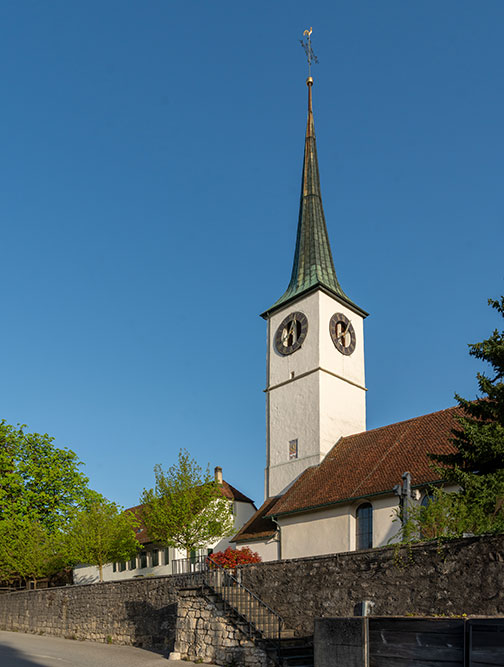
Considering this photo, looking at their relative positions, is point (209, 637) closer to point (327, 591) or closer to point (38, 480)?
point (327, 591)

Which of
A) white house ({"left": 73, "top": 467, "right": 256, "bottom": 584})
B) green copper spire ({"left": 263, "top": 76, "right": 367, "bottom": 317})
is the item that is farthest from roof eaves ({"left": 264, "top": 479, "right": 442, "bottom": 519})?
green copper spire ({"left": 263, "top": 76, "right": 367, "bottom": 317})

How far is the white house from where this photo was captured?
37109mm

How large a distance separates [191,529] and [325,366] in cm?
1020

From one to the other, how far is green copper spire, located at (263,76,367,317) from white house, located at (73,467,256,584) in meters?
12.5

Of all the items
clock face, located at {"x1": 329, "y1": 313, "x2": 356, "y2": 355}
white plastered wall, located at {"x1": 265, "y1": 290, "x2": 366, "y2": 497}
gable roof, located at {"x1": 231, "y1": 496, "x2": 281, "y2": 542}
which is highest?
clock face, located at {"x1": 329, "y1": 313, "x2": 356, "y2": 355}

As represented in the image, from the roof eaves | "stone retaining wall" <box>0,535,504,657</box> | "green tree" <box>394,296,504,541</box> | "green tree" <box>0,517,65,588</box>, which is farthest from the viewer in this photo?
"green tree" <box>0,517,65,588</box>

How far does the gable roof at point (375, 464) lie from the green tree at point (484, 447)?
21.1 ft

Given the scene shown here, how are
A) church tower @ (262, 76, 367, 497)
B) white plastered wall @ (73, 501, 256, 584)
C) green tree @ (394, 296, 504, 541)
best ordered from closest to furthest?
green tree @ (394, 296, 504, 541) < church tower @ (262, 76, 367, 497) < white plastered wall @ (73, 501, 256, 584)

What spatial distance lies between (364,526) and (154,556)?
20.4 metres

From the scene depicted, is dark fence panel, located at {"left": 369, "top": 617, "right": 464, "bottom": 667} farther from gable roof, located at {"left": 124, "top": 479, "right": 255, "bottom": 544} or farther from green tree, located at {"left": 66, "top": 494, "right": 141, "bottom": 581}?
gable roof, located at {"left": 124, "top": 479, "right": 255, "bottom": 544}

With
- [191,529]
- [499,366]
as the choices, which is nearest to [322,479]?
[191,529]

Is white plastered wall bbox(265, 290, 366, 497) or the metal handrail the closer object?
the metal handrail

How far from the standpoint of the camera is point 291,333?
112ft

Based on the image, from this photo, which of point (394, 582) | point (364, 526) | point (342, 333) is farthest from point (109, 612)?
point (342, 333)
